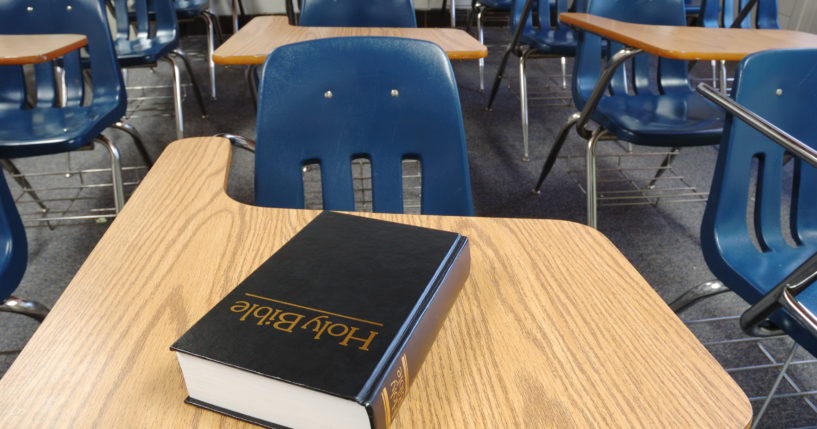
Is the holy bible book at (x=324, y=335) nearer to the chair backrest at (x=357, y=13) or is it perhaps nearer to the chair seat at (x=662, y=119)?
the chair seat at (x=662, y=119)

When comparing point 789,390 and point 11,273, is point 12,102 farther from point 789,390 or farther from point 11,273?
point 789,390

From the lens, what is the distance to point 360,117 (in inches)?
36.2

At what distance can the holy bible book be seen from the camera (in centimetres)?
32

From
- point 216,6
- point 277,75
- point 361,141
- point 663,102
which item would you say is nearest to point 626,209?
point 663,102

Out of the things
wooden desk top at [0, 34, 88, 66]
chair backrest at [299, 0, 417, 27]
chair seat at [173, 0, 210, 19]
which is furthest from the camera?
chair seat at [173, 0, 210, 19]

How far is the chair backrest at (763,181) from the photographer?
3.37 ft

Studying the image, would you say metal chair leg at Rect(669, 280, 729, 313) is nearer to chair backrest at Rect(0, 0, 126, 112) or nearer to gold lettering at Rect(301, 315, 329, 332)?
gold lettering at Rect(301, 315, 329, 332)

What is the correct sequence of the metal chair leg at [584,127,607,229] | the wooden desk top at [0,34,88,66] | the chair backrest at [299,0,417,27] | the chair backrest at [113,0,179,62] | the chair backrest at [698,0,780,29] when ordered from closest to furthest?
the wooden desk top at [0,34,88,66] < the metal chair leg at [584,127,607,229] < the chair backrest at [299,0,417,27] < the chair backrest at [113,0,179,62] < the chair backrest at [698,0,780,29]

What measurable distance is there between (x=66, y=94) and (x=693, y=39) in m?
2.23

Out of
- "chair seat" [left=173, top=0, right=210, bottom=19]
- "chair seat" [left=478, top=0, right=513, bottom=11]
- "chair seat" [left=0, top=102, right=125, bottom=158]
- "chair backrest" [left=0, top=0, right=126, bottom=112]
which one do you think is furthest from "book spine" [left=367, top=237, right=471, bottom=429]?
"chair seat" [left=173, top=0, right=210, bottom=19]

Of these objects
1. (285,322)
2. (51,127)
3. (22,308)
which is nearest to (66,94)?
(51,127)

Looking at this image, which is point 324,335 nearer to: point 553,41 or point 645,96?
point 645,96

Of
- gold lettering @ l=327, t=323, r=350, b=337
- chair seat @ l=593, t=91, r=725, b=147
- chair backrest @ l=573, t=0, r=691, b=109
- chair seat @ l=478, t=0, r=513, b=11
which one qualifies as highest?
chair seat @ l=478, t=0, r=513, b=11

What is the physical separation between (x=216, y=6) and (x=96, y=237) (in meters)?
3.63
